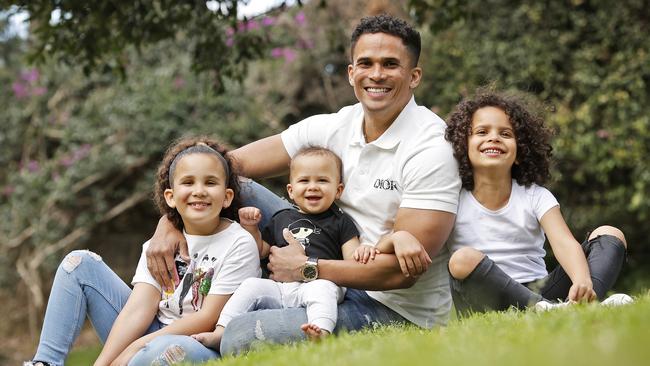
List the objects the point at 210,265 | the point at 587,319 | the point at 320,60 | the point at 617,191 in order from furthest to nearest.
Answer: the point at 320,60 < the point at 617,191 < the point at 210,265 < the point at 587,319

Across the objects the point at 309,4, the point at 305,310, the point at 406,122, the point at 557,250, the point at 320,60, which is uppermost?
the point at 309,4

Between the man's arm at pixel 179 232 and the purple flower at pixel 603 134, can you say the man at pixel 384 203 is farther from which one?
the purple flower at pixel 603 134

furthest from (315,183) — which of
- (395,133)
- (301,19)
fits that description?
(301,19)

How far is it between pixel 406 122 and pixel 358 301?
0.90 metres

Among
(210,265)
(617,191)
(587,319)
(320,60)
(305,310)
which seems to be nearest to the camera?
(587,319)

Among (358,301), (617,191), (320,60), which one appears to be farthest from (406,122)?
(320,60)

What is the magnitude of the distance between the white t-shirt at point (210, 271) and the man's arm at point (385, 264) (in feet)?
0.59

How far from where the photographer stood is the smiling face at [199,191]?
410cm

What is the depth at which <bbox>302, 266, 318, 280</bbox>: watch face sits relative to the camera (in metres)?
3.91

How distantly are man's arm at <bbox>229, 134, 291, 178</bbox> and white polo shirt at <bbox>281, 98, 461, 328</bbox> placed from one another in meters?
0.48

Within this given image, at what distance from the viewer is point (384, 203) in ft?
13.4

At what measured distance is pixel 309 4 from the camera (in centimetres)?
1100

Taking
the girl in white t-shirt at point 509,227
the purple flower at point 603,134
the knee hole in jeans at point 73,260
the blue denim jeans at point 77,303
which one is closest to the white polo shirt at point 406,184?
the girl in white t-shirt at point 509,227

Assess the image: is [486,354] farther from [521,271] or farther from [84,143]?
[84,143]
